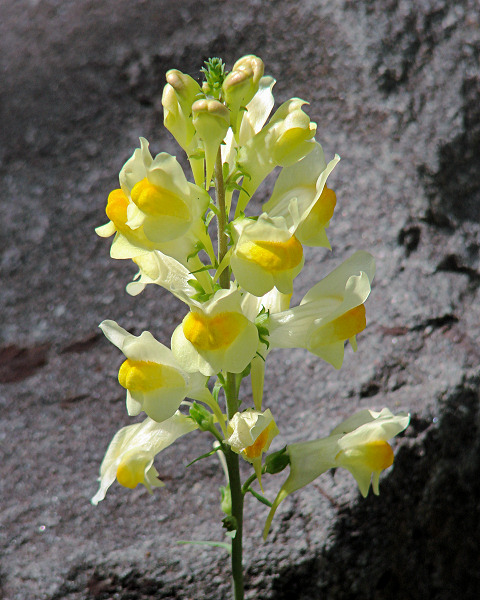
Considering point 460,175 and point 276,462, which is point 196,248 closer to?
point 276,462

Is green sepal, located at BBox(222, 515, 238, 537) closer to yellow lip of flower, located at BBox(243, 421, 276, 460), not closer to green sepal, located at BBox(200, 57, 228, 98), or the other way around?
yellow lip of flower, located at BBox(243, 421, 276, 460)

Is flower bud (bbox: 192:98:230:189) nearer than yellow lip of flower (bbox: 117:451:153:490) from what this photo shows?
Yes

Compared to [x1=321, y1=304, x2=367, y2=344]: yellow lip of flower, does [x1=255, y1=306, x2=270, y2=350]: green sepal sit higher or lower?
lower

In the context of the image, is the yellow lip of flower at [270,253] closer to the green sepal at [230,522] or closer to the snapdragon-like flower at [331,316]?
the snapdragon-like flower at [331,316]

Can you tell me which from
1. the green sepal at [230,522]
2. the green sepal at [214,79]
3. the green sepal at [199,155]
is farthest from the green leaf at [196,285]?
the green sepal at [230,522]

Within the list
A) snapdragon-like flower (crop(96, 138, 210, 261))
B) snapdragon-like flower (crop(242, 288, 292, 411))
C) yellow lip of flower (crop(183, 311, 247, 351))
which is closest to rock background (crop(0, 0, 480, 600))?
snapdragon-like flower (crop(242, 288, 292, 411))

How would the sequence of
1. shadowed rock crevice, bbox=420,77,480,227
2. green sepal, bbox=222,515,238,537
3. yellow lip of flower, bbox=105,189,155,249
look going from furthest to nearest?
shadowed rock crevice, bbox=420,77,480,227 < green sepal, bbox=222,515,238,537 < yellow lip of flower, bbox=105,189,155,249

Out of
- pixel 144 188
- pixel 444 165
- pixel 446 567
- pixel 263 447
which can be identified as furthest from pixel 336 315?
pixel 444 165

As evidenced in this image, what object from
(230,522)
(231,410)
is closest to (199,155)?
Answer: (231,410)
